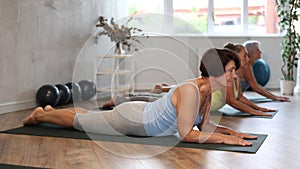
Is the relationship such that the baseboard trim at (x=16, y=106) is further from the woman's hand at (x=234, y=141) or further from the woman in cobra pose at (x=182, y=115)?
the woman's hand at (x=234, y=141)

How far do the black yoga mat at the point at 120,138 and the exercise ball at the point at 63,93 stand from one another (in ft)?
4.46

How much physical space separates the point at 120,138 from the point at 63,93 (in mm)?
2115

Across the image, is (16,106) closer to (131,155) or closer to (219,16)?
(131,155)

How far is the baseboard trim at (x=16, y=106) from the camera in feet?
14.0

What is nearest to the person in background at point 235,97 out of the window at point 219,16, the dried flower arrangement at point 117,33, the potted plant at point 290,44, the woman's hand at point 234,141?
the woman's hand at point 234,141

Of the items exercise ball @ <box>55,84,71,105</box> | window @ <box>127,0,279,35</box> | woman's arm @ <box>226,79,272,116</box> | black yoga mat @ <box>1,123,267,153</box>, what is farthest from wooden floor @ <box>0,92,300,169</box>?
window @ <box>127,0,279,35</box>

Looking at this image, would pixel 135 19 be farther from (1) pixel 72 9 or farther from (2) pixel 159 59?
(1) pixel 72 9

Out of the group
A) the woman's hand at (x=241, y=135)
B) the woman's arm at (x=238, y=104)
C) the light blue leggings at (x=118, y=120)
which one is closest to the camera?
the light blue leggings at (x=118, y=120)

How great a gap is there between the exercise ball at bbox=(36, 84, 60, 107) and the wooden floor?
1.54 meters

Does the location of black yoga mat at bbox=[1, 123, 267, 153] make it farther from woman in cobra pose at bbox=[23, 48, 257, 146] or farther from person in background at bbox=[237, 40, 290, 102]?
person in background at bbox=[237, 40, 290, 102]

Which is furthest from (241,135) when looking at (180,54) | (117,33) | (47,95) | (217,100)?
(180,54)

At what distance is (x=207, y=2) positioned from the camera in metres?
7.04

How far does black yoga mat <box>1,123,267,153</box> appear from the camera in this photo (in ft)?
8.57

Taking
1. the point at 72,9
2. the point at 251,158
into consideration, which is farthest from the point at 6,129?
the point at 72,9
